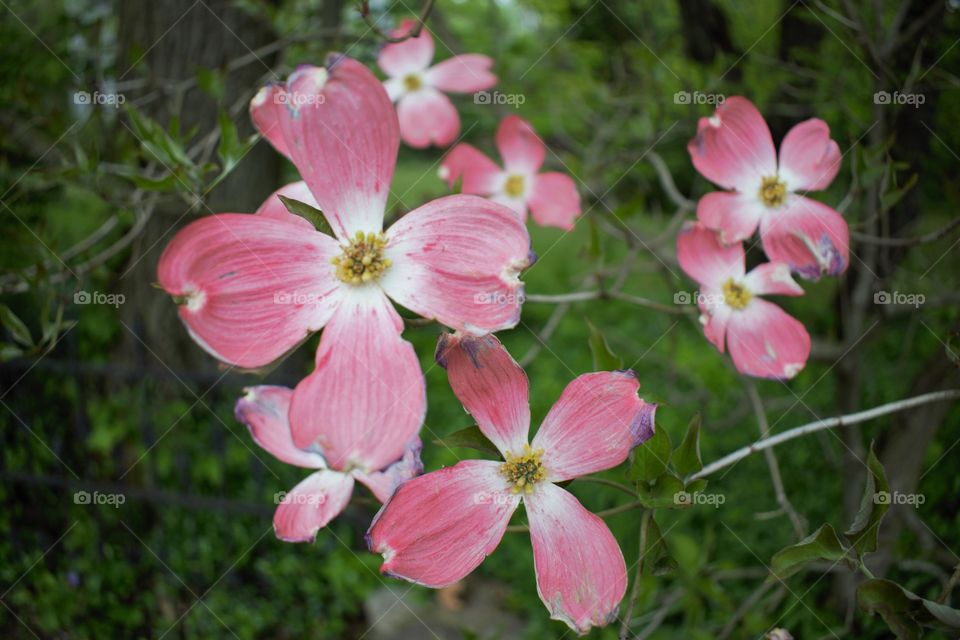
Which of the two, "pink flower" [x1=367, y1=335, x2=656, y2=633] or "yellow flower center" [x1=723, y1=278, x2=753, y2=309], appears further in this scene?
"yellow flower center" [x1=723, y1=278, x2=753, y2=309]

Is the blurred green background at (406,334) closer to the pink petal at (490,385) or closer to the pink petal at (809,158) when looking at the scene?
the pink petal at (809,158)

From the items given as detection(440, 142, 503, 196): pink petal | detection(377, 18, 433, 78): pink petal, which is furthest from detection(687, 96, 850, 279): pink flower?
detection(377, 18, 433, 78): pink petal

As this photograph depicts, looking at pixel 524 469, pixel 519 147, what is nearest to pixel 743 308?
pixel 524 469

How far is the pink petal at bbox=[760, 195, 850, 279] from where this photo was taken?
0.62m

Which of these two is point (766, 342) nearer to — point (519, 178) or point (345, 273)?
point (345, 273)

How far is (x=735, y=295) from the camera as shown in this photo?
66 cm

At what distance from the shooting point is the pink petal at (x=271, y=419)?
0.63m

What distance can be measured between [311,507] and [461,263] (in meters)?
0.23

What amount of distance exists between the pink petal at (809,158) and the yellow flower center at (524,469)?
348mm

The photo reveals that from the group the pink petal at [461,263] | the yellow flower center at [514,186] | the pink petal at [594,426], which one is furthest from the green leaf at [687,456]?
the yellow flower center at [514,186]

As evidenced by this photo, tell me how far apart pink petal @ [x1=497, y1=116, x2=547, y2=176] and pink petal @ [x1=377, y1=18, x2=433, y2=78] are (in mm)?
192

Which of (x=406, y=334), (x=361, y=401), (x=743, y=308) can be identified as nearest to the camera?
(x=361, y=401)

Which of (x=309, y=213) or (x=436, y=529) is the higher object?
(x=309, y=213)

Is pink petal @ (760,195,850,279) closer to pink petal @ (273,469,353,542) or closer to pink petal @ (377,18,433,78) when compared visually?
pink petal @ (273,469,353,542)
